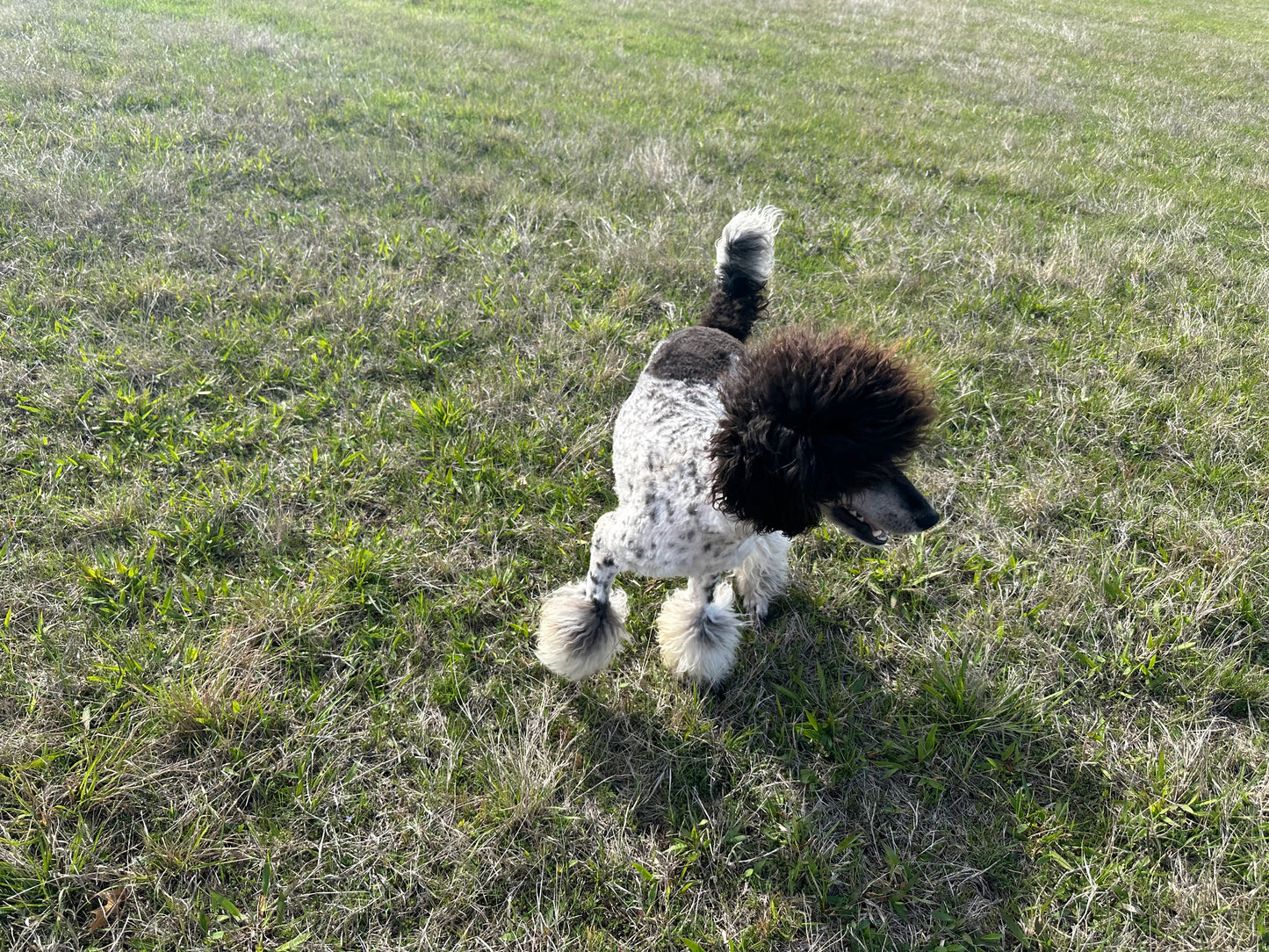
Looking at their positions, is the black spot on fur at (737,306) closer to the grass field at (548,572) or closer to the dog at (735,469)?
the dog at (735,469)

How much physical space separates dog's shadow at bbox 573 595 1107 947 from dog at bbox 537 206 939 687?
290mm

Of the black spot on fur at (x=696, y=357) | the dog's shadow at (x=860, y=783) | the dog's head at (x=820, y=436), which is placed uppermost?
the dog's head at (x=820, y=436)

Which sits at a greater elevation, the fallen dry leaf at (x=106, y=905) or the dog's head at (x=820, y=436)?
the dog's head at (x=820, y=436)

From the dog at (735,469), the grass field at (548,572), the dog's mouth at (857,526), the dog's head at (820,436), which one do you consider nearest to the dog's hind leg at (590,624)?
the dog at (735,469)

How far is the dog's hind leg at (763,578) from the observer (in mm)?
3193

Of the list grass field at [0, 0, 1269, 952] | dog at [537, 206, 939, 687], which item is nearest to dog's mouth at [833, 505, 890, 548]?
dog at [537, 206, 939, 687]

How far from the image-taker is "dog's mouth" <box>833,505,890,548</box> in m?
2.34

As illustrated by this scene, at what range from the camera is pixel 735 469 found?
7.02 feet

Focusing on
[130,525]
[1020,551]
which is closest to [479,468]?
[130,525]

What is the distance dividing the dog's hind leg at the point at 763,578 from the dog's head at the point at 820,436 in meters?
0.98

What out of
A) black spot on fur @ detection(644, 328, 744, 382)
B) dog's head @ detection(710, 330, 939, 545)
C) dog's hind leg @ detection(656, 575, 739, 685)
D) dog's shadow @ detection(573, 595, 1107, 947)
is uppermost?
dog's head @ detection(710, 330, 939, 545)

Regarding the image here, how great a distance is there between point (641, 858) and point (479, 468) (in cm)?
224

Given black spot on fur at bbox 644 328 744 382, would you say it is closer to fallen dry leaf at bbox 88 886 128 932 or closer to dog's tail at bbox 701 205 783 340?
dog's tail at bbox 701 205 783 340

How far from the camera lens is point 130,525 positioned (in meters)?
3.22
